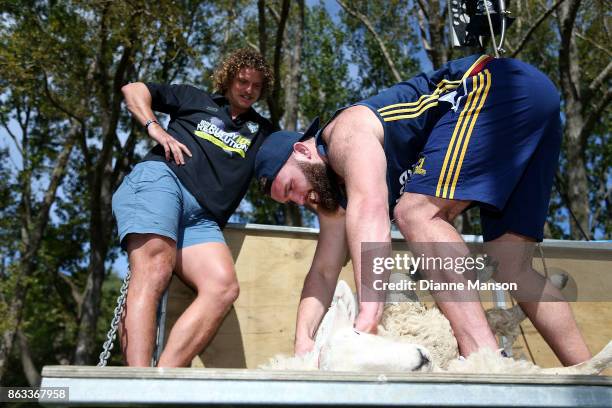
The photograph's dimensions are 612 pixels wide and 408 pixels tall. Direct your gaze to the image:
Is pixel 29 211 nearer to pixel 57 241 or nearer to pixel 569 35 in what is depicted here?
pixel 57 241

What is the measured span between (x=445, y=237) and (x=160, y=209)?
1332 mm

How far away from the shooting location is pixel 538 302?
94.3 inches

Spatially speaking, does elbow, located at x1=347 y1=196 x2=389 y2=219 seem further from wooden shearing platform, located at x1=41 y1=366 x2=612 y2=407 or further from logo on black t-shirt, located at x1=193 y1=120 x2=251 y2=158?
logo on black t-shirt, located at x1=193 y1=120 x2=251 y2=158

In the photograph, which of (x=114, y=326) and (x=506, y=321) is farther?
(x=114, y=326)

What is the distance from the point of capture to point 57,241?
59.7ft

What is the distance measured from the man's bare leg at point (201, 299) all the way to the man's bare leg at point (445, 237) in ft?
3.31

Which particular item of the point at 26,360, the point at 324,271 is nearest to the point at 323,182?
the point at 324,271

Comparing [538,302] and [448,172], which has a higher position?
[448,172]

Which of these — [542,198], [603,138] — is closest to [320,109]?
[603,138]

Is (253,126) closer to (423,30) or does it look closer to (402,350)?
(402,350)

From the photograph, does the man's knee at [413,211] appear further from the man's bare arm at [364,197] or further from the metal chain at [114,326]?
the metal chain at [114,326]

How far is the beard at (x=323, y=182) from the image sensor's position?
252 cm

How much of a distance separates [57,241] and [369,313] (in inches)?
710

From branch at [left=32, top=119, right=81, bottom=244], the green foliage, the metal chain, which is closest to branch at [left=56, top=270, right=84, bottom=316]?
the green foliage
